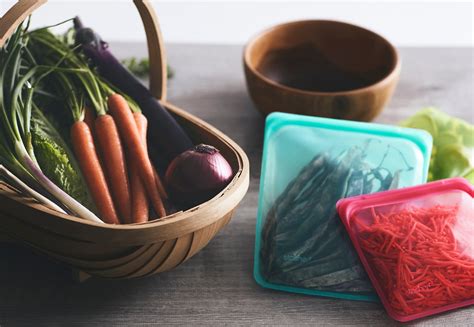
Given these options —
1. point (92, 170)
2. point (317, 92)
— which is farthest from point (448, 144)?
point (92, 170)

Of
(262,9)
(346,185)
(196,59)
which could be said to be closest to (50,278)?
(346,185)

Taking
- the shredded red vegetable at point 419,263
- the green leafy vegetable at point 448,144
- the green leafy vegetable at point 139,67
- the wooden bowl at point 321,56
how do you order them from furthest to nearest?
1. the green leafy vegetable at point 139,67
2. the wooden bowl at point 321,56
3. the green leafy vegetable at point 448,144
4. the shredded red vegetable at point 419,263

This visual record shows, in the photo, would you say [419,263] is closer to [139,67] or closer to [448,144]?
[448,144]

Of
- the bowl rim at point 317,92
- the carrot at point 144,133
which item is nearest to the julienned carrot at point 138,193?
the carrot at point 144,133

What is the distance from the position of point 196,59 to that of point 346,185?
2.25ft

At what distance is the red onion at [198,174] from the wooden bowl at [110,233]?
0.03 m

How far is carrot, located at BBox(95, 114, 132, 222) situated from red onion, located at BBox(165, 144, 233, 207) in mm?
89

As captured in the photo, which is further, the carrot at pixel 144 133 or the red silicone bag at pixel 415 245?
the carrot at pixel 144 133

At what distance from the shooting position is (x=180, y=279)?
3.67 ft

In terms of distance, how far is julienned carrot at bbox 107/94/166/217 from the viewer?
3.75 feet

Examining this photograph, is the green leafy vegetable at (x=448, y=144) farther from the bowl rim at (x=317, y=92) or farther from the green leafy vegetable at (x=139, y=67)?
the green leafy vegetable at (x=139, y=67)

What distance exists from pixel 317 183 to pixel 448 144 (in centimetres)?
30

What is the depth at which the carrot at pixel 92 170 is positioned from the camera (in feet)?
3.64

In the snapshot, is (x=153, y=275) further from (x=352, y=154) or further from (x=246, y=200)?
(x=352, y=154)
